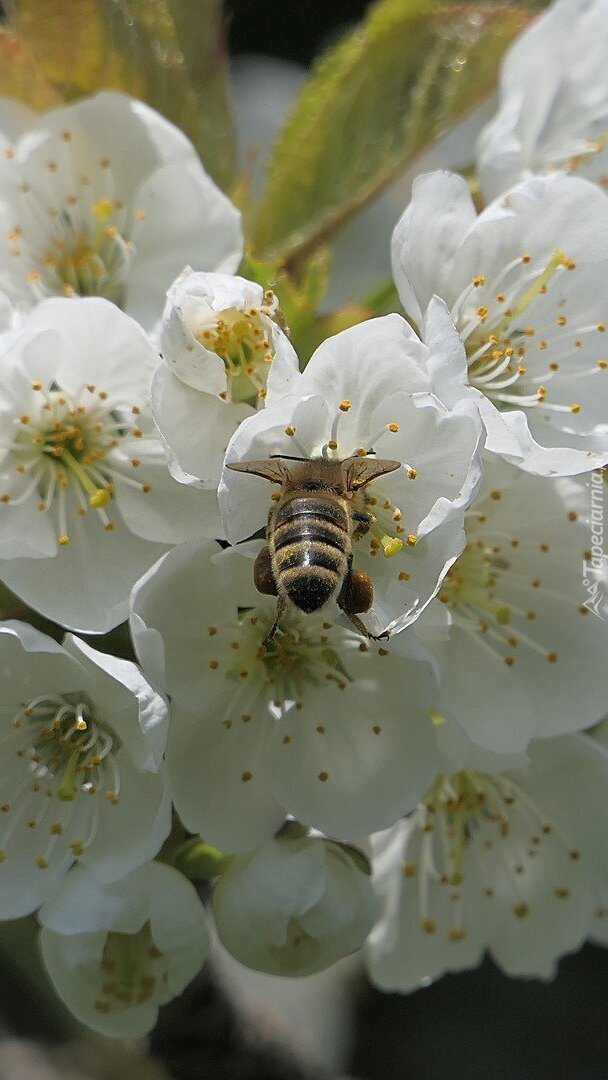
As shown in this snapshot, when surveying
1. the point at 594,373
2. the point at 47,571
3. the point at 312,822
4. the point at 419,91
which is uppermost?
the point at 419,91

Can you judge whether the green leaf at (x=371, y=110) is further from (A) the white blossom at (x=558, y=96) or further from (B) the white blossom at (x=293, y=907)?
(B) the white blossom at (x=293, y=907)

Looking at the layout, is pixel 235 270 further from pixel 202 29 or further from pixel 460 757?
pixel 460 757

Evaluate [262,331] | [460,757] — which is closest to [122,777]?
[460,757]

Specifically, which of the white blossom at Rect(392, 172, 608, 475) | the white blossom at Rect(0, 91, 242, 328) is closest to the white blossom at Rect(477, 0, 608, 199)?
the white blossom at Rect(392, 172, 608, 475)

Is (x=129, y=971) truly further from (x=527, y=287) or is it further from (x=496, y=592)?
(x=527, y=287)

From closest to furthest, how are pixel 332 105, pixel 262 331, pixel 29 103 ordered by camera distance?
pixel 262 331
pixel 29 103
pixel 332 105

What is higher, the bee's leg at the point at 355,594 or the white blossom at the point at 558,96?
the white blossom at the point at 558,96

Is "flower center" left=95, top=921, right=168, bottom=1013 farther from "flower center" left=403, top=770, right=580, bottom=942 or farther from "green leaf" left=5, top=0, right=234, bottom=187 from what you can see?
"green leaf" left=5, top=0, right=234, bottom=187

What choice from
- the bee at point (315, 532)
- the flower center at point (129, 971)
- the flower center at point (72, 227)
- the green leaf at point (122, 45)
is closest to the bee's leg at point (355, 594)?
the bee at point (315, 532)
